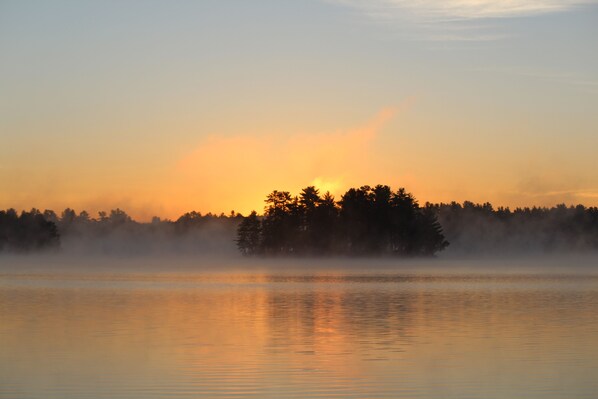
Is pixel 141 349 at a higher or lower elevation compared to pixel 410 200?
lower

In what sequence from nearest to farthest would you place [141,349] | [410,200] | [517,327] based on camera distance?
[141,349] → [517,327] → [410,200]

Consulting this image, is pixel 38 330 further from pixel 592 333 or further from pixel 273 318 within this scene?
pixel 592 333

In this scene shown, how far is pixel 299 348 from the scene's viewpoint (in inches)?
1336

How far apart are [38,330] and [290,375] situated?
16858mm

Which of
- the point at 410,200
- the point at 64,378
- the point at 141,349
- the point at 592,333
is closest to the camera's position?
the point at 64,378

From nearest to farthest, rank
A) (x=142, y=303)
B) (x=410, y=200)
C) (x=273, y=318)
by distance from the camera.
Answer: (x=273, y=318) < (x=142, y=303) < (x=410, y=200)

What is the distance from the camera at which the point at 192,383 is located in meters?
26.3

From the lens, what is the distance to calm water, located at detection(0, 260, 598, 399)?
25.7 m

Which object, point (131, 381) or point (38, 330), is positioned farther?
point (38, 330)

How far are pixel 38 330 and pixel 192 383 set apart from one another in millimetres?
16263

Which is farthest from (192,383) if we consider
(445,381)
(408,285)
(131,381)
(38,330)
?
(408,285)

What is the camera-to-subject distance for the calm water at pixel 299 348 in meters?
25.7

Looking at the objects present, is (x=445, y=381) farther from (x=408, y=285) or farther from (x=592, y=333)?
(x=408, y=285)

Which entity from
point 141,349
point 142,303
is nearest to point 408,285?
point 142,303
